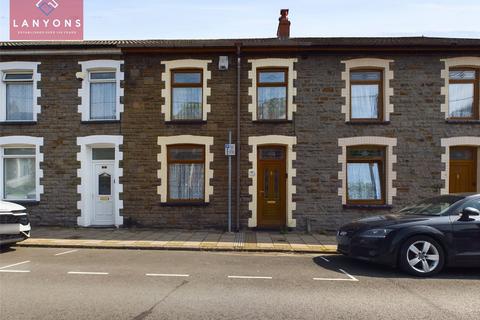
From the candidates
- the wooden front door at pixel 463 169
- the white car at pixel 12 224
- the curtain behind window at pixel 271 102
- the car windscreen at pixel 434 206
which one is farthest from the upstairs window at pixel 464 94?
the white car at pixel 12 224

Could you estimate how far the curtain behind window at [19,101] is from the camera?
12.0 metres

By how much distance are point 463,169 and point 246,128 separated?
7287 millimetres

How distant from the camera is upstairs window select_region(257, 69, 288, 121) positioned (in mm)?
11539

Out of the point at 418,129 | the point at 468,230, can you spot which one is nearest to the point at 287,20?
the point at 418,129

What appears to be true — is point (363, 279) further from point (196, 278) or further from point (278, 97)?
point (278, 97)

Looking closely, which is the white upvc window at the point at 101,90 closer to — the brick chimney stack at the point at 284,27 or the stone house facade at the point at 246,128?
the stone house facade at the point at 246,128

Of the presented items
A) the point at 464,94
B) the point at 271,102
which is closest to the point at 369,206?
the point at 271,102

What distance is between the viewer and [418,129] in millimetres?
11117

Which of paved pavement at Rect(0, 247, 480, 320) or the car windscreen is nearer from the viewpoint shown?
paved pavement at Rect(0, 247, 480, 320)

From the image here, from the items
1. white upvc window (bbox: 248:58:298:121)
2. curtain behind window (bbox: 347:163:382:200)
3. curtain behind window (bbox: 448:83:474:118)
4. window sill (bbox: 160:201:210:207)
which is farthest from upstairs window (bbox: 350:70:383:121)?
window sill (bbox: 160:201:210:207)

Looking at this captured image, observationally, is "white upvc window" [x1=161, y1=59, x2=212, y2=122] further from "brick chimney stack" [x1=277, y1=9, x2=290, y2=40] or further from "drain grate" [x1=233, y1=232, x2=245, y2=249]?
"drain grate" [x1=233, y1=232, x2=245, y2=249]

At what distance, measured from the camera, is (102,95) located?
11906 millimetres

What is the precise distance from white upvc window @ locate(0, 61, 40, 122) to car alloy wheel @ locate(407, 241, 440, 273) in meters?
12.1

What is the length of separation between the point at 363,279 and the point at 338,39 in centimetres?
844
